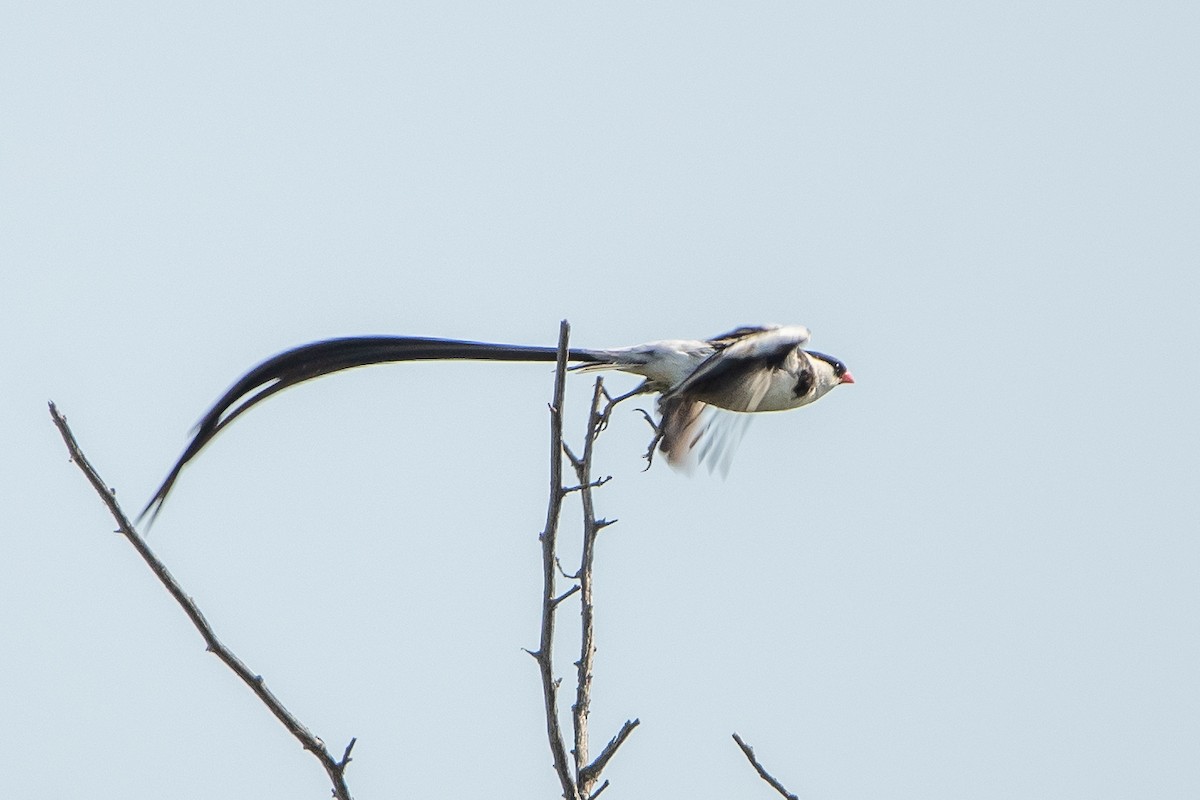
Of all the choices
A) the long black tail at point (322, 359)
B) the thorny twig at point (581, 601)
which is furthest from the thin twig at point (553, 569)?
the long black tail at point (322, 359)

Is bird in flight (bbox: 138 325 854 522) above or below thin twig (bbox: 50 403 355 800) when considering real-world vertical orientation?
above

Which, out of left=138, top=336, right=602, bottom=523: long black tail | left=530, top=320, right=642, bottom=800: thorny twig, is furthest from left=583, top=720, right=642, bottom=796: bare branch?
left=138, top=336, right=602, bottom=523: long black tail

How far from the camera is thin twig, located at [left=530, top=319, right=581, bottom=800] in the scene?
8.69 feet

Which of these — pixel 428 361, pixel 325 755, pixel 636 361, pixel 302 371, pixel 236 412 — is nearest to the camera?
pixel 325 755

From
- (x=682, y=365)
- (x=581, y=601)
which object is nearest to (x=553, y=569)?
(x=581, y=601)

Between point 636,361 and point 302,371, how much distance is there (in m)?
1.42

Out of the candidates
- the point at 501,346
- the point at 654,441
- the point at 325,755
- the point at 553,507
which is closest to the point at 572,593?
the point at 553,507

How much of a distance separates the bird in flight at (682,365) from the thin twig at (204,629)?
94 centimetres

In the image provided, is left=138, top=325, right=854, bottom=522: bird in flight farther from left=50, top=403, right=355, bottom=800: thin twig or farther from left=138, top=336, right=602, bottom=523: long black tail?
left=50, top=403, right=355, bottom=800: thin twig

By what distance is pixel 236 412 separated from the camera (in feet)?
10.3

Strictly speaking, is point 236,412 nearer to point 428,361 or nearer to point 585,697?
point 428,361

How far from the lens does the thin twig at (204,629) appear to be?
2336mm

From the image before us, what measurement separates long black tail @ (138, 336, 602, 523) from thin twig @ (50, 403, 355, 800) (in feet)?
1.54

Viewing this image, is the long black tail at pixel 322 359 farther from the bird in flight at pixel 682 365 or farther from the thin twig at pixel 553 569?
the thin twig at pixel 553 569
